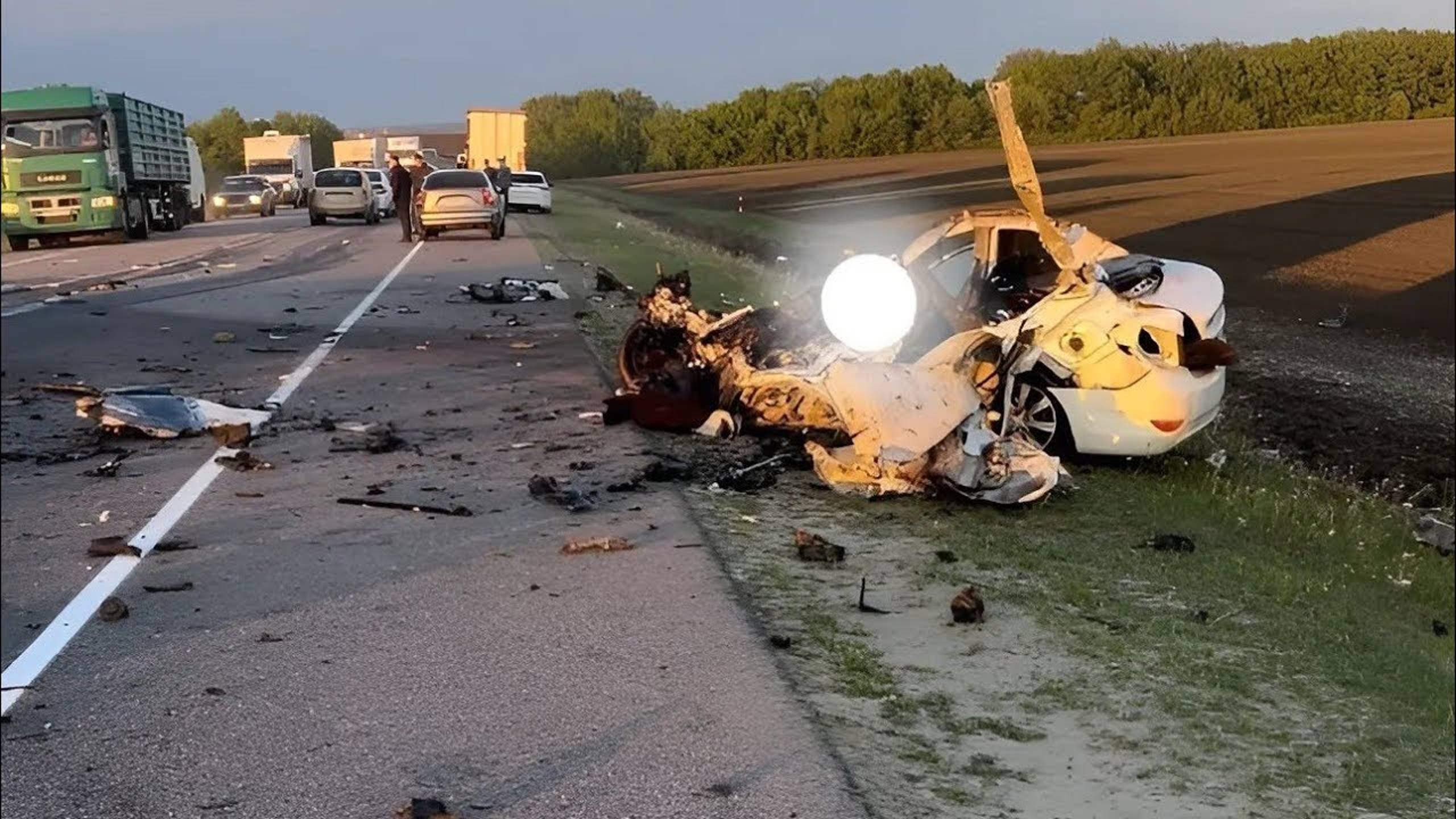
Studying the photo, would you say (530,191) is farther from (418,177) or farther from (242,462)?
(242,462)

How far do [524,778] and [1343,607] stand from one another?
4921mm

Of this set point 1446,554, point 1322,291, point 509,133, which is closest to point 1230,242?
point 1322,291

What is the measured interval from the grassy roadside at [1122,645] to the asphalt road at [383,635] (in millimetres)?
367

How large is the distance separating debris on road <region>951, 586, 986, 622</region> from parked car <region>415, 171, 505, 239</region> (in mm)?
7972

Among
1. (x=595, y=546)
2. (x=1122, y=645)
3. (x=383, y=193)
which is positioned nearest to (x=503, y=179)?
(x=595, y=546)

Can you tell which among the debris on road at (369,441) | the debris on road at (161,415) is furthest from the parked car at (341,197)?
the debris on road at (369,441)

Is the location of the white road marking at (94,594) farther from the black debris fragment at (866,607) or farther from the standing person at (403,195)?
the black debris fragment at (866,607)

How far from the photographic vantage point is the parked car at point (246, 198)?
27.6 feet

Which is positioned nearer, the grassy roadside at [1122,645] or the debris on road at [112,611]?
the grassy roadside at [1122,645]

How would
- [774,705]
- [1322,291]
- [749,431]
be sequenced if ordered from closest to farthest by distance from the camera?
[774,705], [749,431], [1322,291]

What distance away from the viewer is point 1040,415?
873 cm

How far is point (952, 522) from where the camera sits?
7484mm

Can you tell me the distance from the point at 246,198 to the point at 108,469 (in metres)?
2.69

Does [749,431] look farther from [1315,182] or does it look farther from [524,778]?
[1315,182]
